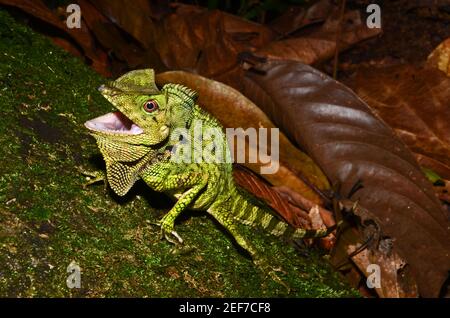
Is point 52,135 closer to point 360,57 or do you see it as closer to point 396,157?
point 396,157

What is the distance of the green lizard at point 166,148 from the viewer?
313cm

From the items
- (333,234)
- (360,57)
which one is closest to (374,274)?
(333,234)

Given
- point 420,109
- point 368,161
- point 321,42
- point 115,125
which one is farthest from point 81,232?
point 321,42

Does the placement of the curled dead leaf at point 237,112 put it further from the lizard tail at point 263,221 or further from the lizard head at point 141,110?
the lizard head at point 141,110

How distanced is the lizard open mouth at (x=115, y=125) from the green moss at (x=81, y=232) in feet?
1.21

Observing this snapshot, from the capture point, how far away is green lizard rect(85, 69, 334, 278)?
3.13 meters

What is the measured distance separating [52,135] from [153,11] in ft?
10.5

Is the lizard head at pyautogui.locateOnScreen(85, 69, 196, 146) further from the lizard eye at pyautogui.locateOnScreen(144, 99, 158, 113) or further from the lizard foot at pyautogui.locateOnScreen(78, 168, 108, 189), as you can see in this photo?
the lizard foot at pyautogui.locateOnScreen(78, 168, 108, 189)

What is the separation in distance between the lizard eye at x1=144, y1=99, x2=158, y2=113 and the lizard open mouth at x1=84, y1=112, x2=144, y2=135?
0.12 m

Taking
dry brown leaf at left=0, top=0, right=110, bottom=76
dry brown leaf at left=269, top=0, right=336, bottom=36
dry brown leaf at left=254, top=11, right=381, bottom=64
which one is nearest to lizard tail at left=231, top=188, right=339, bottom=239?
dry brown leaf at left=0, top=0, right=110, bottom=76

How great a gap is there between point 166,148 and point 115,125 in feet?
1.09

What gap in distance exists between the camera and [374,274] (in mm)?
3838

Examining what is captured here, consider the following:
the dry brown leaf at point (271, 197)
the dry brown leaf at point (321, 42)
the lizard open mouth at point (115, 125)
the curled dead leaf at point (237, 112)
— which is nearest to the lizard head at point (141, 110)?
the lizard open mouth at point (115, 125)

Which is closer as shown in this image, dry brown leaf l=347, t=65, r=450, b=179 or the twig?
dry brown leaf l=347, t=65, r=450, b=179
